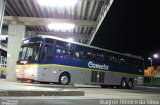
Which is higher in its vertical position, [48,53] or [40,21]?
[40,21]

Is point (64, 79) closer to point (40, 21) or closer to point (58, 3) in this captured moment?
point (58, 3)

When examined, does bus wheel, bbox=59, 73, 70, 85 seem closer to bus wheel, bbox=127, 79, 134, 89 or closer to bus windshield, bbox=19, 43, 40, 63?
bus windshield, bbox=19, 43, 40, 63

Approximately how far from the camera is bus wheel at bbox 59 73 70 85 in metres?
21.6

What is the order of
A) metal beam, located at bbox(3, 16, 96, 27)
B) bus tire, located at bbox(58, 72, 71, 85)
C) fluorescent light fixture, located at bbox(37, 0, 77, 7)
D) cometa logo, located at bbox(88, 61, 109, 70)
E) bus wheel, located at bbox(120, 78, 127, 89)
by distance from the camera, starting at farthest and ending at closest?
metal beam, located at bbox(3, 16, 96, 27)
bus wheel, located at bbox(120, 78, 127, 89)
cometa logo, located at bbox(88, 61, 109, 70)
fluorescent light fixture, located at bbox(37, 0, 77, 7)
bus tire, located at bbox(58, 72, 71, 85)

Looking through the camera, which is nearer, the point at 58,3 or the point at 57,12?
the point at 58,3

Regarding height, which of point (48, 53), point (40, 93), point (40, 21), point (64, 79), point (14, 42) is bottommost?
point (40, 93)

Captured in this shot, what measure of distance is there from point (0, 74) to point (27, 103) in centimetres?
3397

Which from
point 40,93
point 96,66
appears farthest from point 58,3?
point 40,93

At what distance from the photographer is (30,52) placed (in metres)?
21.0

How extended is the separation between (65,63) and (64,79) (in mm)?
1097

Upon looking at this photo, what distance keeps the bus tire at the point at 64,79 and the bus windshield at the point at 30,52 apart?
2.41m

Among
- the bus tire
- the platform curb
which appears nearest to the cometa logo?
the bus tire

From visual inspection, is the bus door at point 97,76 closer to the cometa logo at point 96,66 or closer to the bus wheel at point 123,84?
the cometa logo at point 96,66

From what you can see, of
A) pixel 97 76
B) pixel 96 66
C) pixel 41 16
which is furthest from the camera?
pixel 41 16
